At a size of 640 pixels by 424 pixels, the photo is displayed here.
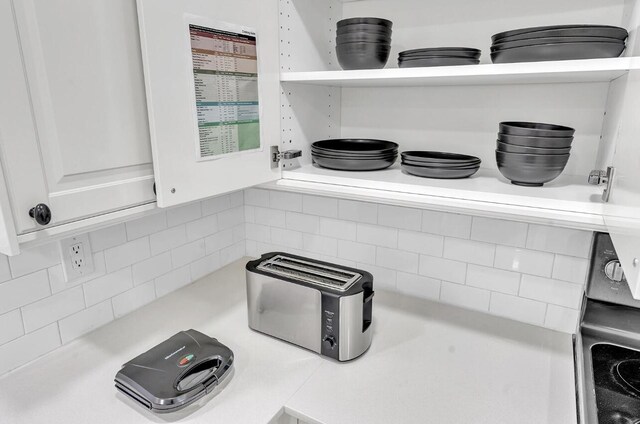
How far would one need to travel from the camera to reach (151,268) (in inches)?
55.7

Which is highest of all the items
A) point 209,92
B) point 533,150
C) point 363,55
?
point 363,55

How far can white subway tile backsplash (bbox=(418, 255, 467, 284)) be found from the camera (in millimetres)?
1369

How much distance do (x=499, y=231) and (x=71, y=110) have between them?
3.94 feet

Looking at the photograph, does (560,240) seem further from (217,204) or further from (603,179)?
(217,204)

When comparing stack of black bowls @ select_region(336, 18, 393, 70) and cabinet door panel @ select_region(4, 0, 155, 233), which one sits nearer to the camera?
cabinet door panel @ select_region(4, 0, 155, 233)

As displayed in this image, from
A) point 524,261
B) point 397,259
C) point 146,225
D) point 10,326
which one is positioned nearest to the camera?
point 10,326

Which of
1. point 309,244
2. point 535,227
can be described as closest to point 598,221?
point 535,227

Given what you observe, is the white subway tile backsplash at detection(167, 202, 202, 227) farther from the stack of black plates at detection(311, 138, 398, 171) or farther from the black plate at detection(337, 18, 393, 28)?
the black plate at detection(337, 18, 393, 28)

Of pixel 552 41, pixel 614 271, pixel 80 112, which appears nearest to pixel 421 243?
pixel 614 271

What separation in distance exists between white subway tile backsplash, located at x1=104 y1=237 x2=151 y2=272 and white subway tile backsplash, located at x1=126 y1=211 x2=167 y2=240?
0.02 meters

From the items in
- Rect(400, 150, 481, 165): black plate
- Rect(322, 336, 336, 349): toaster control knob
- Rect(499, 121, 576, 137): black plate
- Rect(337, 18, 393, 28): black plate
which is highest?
Rect(337, 18, 393, 28): black plate

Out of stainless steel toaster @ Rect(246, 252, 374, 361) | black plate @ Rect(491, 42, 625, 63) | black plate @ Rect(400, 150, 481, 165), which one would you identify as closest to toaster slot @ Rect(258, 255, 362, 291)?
stainless steel toaster @ Rect(246, 252, 374, 361)

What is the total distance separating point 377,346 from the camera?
1.19m

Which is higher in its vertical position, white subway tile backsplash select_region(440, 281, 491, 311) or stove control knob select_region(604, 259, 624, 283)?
stove control knob select_region(604, 259, 624, 283)
